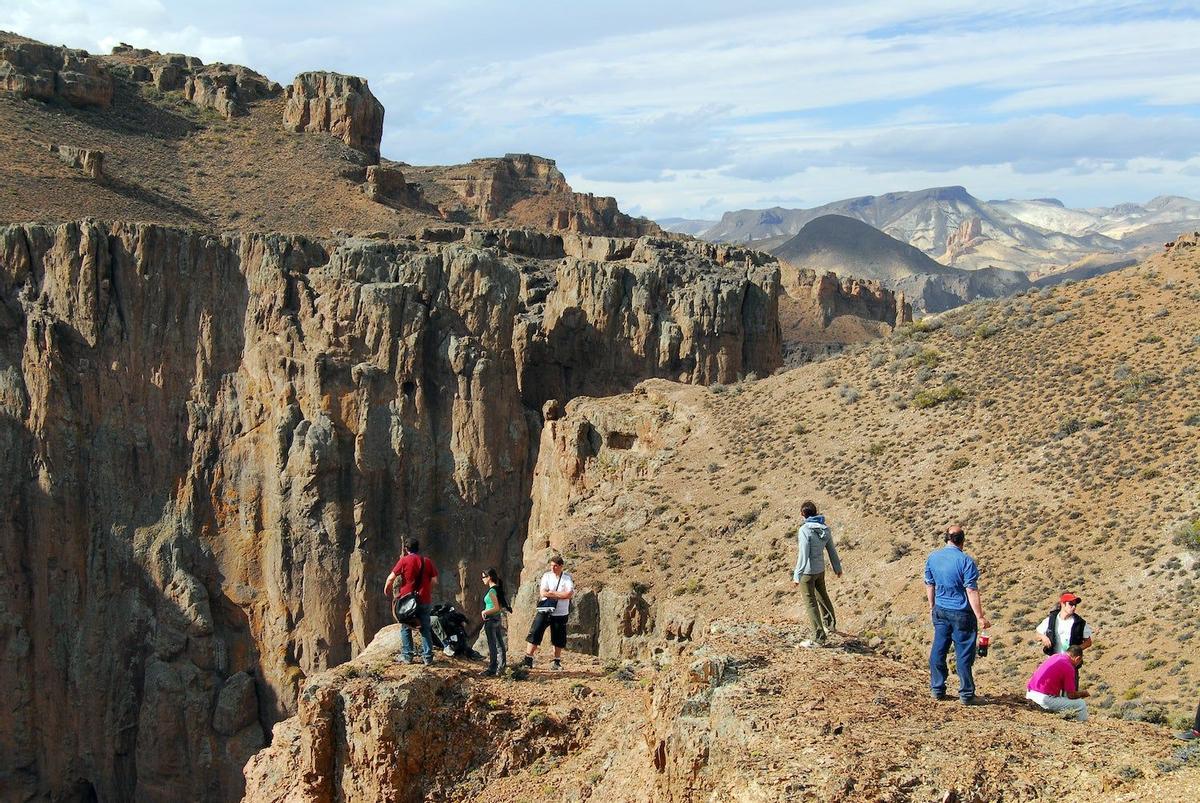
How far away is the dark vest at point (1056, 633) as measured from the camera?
45.3ft

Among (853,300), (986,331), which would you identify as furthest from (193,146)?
(986,331)

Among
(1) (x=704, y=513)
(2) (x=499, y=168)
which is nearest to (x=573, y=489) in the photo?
(1) (x=704, y=513)

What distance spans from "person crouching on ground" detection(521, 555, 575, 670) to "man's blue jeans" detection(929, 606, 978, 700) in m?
6.00

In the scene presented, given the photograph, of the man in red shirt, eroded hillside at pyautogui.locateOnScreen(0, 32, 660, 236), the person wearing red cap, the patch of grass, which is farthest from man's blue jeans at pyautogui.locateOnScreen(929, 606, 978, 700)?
eroded hillside at pyautogui.locateOnScreen(0, 32, 660, 236)

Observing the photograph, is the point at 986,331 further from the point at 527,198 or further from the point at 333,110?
the point at 527,198

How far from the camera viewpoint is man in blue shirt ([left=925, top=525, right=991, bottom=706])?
13219mm

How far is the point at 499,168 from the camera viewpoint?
334ft

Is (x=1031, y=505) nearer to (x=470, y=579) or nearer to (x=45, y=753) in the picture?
(x=470, y=579)

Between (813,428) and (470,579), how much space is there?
15.1 m

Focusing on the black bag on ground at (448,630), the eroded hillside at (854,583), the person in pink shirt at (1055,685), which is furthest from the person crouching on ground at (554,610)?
the person in pink shirt at (1055,685)

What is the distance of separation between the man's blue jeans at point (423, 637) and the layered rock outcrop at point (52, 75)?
56.1 meters

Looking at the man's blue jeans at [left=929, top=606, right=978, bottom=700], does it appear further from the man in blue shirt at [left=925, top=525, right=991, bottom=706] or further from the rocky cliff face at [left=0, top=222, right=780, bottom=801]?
the rocky cliff face at [left=0, top=222, right=780, bottom=801]

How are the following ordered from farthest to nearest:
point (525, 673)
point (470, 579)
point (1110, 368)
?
1. point (470, 579)
2. point (1110, 368)
3. point (525, 673)

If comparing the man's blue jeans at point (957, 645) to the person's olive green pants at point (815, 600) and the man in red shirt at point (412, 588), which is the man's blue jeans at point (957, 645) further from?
the man in red shirt at point (412, 588)
